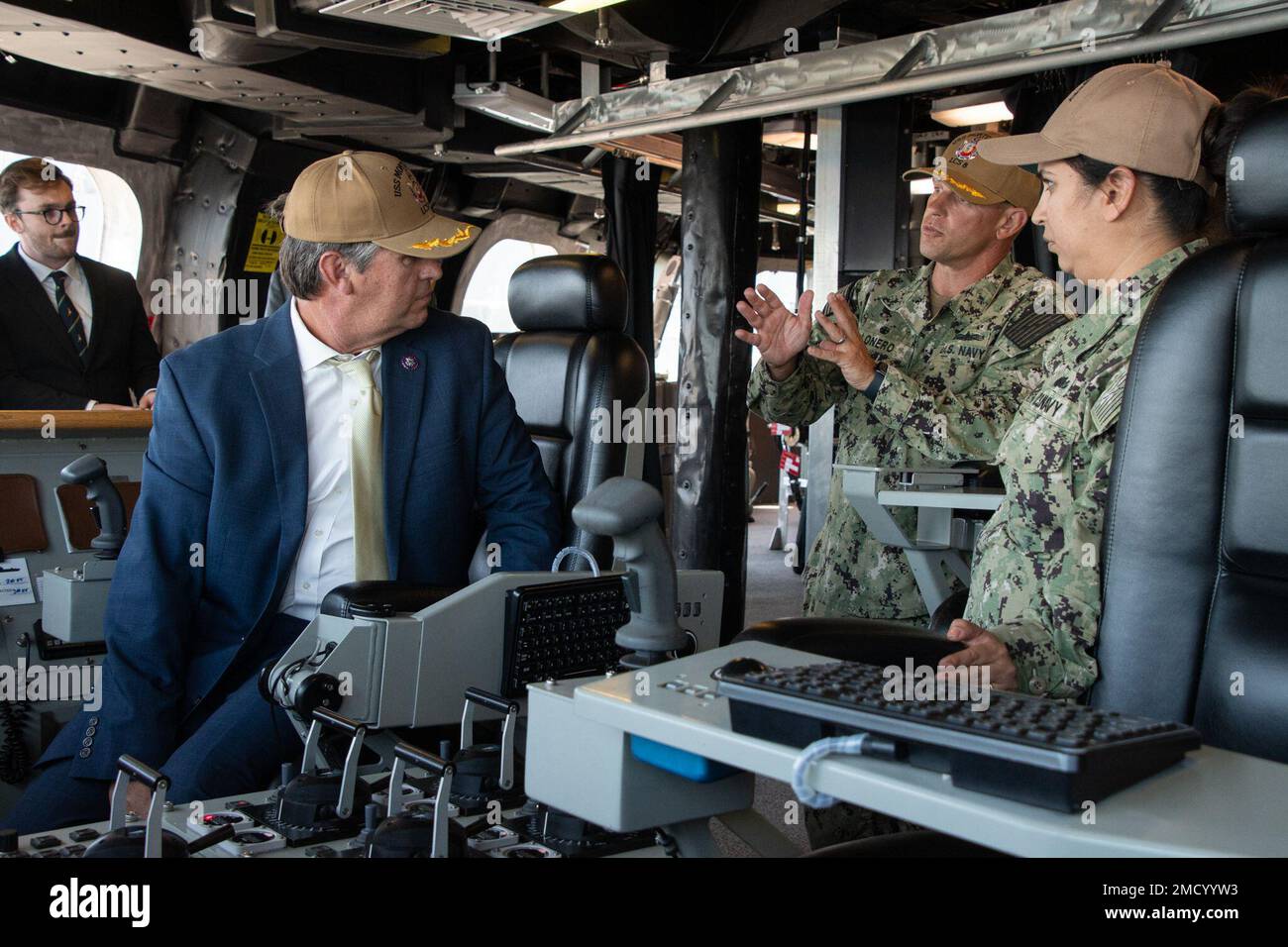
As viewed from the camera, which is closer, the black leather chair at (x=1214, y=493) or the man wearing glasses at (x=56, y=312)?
the black leather chair at (x=1214, y=493)

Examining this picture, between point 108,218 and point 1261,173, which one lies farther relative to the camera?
point 108,218

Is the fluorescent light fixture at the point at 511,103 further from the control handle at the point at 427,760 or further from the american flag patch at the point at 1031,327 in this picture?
the control handle at the point at 427,760

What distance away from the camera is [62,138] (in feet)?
18.5

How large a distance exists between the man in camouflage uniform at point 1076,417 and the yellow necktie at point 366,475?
1029 millimetres

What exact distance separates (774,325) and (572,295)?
1.80 ft

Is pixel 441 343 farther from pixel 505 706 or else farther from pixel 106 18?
pixel 106 18

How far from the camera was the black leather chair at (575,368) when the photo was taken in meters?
2.87

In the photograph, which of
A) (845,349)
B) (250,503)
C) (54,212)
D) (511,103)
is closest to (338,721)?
(250,503)

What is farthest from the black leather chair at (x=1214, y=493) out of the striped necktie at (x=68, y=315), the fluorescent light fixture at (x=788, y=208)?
the fluorescent light fixture at (x=788, y=208)

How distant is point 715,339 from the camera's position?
17.4 feet

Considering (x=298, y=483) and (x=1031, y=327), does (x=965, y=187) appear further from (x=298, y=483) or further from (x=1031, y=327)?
(x=298, y=483)

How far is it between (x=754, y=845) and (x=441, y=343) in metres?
1.42

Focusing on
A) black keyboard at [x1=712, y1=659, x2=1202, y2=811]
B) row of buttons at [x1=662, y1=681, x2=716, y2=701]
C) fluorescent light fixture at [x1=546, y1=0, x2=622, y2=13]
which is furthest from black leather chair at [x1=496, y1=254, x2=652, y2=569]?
black keyboard at [x1=712, y1=659, x2=1202, y2=811]
